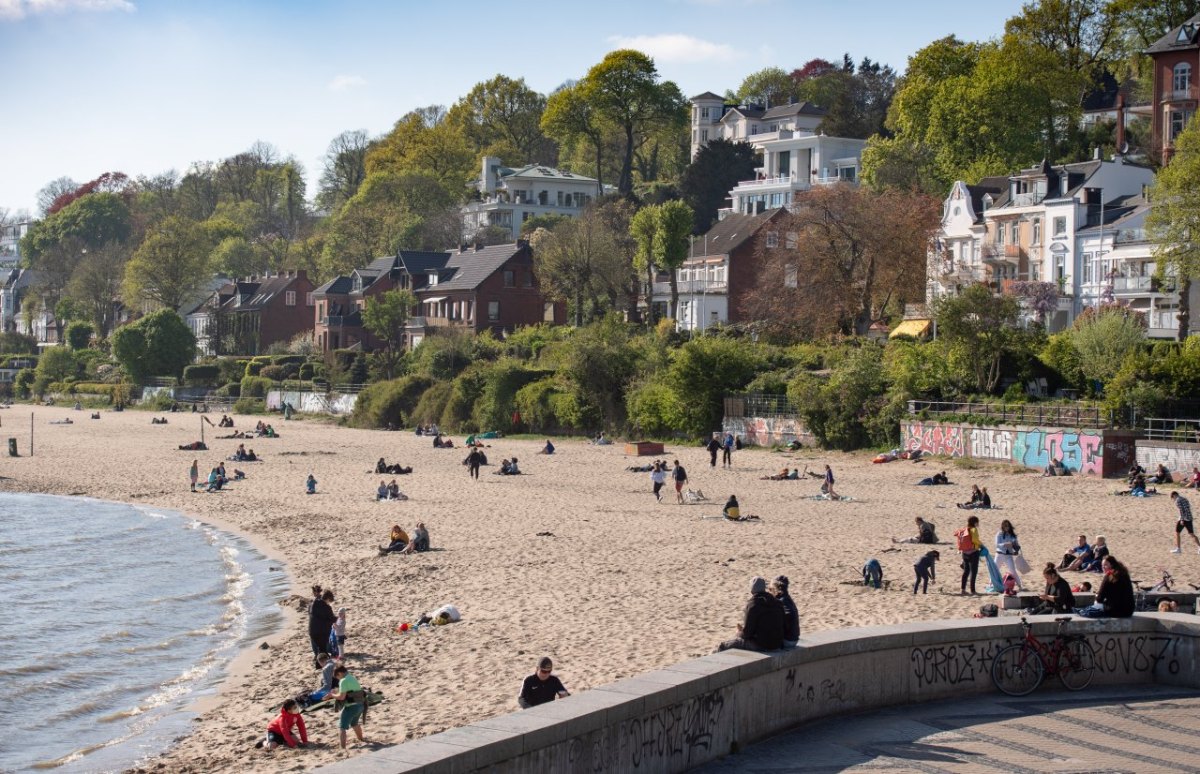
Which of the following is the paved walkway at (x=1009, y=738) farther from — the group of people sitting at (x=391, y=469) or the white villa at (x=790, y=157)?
the white villa at (x=790, y=157)

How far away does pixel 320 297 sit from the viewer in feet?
322

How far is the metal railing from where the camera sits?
37625 mm

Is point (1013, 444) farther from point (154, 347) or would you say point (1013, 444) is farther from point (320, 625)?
point (154, 347)

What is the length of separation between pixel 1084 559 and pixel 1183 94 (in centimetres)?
4726

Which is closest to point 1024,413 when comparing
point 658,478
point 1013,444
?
point 1013,444

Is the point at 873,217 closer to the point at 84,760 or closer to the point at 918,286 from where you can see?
the point at 918,286

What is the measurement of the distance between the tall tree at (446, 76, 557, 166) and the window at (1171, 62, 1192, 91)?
256 ft

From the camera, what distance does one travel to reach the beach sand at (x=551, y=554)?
17.6 metres

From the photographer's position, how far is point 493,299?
83.8 meters

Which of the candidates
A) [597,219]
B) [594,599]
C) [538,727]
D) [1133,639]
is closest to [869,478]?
[594,599]

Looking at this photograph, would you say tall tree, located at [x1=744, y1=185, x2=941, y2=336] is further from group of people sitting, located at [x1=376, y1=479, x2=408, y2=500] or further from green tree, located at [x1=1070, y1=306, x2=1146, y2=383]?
group of people sitting, located at [x1=376, y1=479, x2=408, y2=500]

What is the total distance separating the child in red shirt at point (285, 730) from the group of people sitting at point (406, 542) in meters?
14.1

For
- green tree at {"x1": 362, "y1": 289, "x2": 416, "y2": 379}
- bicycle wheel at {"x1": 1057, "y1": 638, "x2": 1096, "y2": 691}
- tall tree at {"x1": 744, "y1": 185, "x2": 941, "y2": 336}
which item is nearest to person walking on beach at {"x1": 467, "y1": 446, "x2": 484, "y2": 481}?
tall tree at {"x1": 744, "y1": 185, "x2": 941, "y2": 336}

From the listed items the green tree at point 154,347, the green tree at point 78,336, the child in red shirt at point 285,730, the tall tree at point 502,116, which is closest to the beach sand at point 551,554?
the child in red shirt at point 285,730
